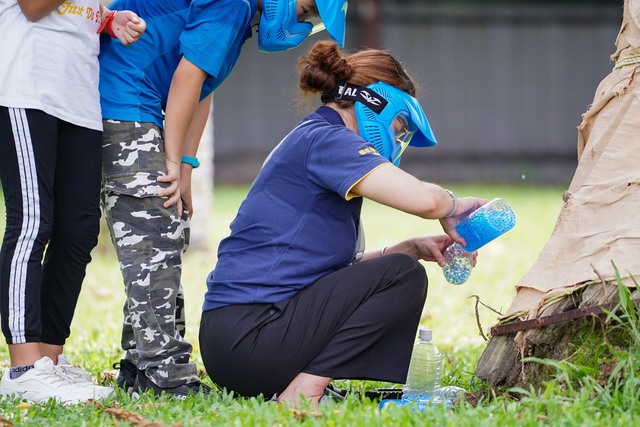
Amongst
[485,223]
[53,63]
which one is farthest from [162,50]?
[485,223]

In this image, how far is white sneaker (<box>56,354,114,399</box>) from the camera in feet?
11.7

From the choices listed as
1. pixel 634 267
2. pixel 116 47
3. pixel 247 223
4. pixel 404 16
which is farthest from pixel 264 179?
pixel 404 16

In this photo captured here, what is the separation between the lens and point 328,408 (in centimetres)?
315

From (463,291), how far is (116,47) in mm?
3942

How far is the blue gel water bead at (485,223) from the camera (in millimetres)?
3424

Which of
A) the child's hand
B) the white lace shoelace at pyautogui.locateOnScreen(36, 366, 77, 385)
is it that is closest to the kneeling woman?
the white lace shoelace at pyautogui.locateOnScreen(36, 366, 77, 385)

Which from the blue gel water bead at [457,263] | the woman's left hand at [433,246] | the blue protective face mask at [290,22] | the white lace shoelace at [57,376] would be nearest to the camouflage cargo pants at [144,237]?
the white lace shoelace at [57,376]

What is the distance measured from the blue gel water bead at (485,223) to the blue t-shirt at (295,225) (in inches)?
15.3

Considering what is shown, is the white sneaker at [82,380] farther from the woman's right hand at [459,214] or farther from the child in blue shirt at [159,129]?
the woman's right hand at [459,214]

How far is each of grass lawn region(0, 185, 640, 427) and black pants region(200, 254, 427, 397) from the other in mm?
120

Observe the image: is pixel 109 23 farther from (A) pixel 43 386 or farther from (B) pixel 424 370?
(B) pixel 424 370

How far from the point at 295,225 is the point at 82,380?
39.9 inches

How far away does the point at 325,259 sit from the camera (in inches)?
134

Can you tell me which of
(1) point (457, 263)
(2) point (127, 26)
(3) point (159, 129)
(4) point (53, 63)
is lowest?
(1) point (457, 263)
